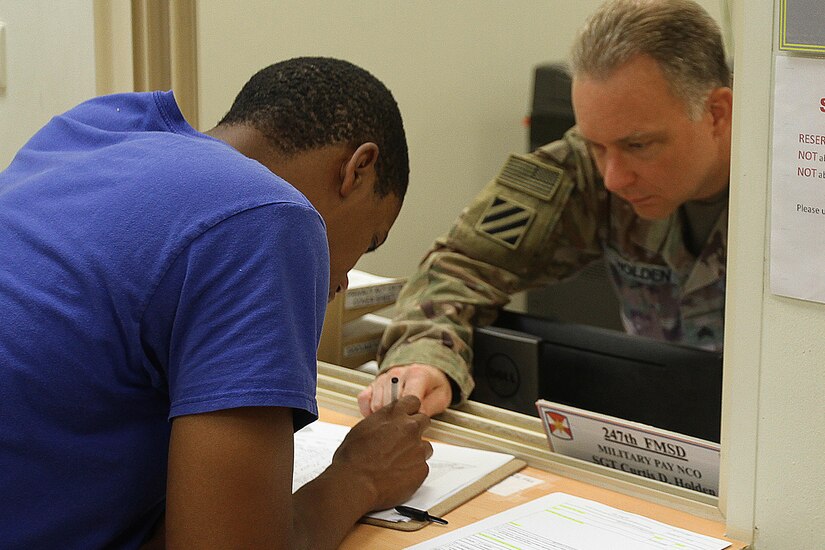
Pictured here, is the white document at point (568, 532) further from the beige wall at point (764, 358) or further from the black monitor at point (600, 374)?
the black monitor at point (600, 374)

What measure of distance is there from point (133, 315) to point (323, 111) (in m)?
0.32

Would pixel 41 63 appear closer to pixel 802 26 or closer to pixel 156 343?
pixel 156 343

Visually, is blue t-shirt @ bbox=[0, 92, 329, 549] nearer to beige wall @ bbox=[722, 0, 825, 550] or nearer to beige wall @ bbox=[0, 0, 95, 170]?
beige wall @ bbox=[722, 0, 825, 550]

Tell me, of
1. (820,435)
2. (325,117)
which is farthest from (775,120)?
(325,117)

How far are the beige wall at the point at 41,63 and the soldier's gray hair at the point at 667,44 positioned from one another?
2.71 feet

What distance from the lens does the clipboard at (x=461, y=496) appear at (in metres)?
1.06

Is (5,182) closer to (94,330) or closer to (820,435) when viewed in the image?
(94,330)

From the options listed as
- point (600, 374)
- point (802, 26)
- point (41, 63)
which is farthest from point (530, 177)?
point (802, 26)

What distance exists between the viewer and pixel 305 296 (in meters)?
0.80

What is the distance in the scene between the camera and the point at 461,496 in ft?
3.70

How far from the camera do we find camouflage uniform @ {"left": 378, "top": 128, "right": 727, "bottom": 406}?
173 cm

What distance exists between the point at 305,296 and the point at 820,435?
0.51 metres

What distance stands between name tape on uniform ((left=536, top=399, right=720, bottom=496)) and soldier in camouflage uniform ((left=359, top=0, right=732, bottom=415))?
24 cm

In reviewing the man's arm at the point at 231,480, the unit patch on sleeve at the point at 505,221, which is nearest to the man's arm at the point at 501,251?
the unit patch on sleeve at the point at 505,221
